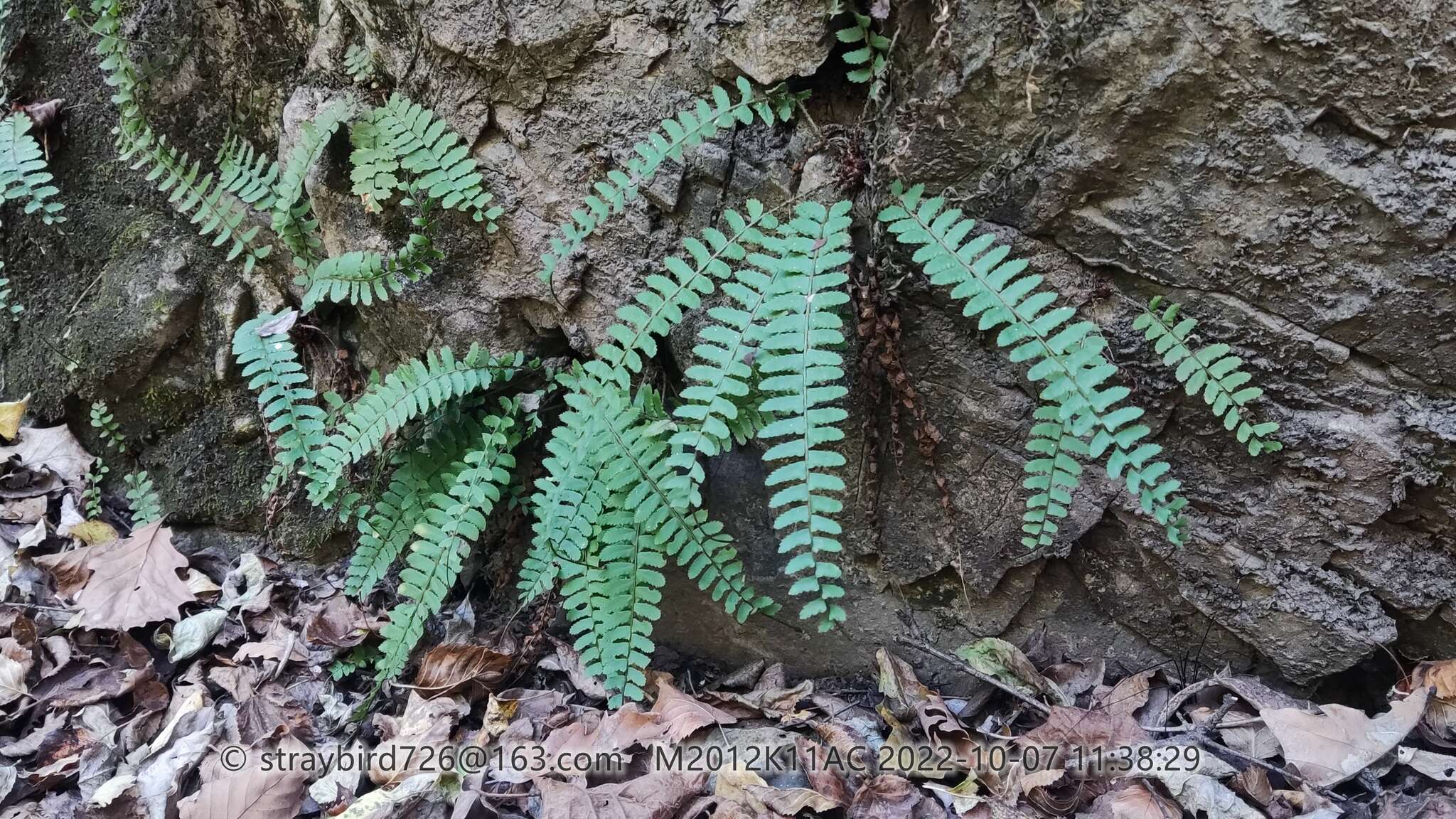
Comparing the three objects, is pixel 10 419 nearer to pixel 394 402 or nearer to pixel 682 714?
pixel 394 402

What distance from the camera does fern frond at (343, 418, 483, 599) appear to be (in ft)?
9.04

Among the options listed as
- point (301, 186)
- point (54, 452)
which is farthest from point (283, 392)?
point (54, 452)

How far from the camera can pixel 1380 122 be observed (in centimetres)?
177

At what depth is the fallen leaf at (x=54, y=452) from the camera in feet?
11.3

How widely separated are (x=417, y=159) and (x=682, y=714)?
1801 millimetres

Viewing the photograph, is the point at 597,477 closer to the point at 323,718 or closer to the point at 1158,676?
the point at 323,718

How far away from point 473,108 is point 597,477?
4.05 feet

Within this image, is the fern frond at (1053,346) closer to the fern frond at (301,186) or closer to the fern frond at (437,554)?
the fern frond at (437,554)

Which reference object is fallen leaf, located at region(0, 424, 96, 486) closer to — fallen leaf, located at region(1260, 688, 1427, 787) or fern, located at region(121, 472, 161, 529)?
fern, located at region(121, 472, 161, 529)

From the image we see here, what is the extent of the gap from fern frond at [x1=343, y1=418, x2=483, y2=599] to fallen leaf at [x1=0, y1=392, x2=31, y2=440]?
1859 mm

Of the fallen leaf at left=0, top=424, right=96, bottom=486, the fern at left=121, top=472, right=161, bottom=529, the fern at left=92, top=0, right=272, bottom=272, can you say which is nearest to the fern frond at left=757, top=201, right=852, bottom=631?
the fern at left=92, top=0, right=272, bottom=272

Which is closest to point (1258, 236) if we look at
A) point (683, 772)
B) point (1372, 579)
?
point (1372, 579)

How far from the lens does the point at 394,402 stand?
2.53 metres

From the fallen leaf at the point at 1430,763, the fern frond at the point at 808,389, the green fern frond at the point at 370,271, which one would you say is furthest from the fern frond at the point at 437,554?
the fallen leaf at the point at 1430,763
